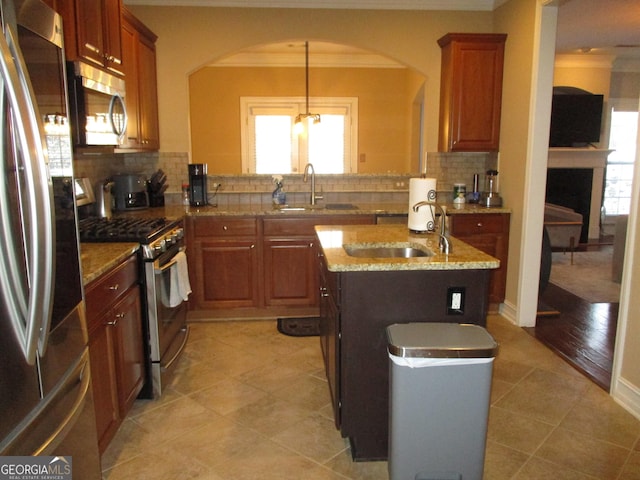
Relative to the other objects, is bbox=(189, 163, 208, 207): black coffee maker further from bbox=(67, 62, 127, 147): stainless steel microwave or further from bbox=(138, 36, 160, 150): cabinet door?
bbox=(67, 62, 127, 147): stainless steel microwave

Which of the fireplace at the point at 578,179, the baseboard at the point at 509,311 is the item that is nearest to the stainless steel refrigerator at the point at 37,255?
the baseboard at the point at 509,311

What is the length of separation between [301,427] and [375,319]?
2.55ft

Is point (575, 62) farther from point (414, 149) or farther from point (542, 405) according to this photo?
point (542, 405)

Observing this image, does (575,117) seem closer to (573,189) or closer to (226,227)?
(573,189)

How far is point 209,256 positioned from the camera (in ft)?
12.8

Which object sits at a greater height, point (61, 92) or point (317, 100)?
point (317, 100)

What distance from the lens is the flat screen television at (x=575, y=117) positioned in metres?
6.98

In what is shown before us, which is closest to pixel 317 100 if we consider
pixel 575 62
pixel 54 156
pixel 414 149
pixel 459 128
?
pixel 414 149

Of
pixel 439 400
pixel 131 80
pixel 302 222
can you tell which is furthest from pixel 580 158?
pixel 439 400

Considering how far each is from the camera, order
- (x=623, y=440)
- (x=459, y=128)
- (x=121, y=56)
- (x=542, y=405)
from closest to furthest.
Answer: (x=623, y=440) → (x=542, y=405) → (x=121, y=56) → (x=459, y=128)

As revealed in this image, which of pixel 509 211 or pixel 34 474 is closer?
pixel 34 474

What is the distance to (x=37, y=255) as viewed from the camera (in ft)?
3.94

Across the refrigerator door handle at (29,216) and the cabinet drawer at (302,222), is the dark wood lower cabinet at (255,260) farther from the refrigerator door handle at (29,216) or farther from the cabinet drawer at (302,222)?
the refrigerator door handle at (29,216)

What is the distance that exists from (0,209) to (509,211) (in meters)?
3.63
